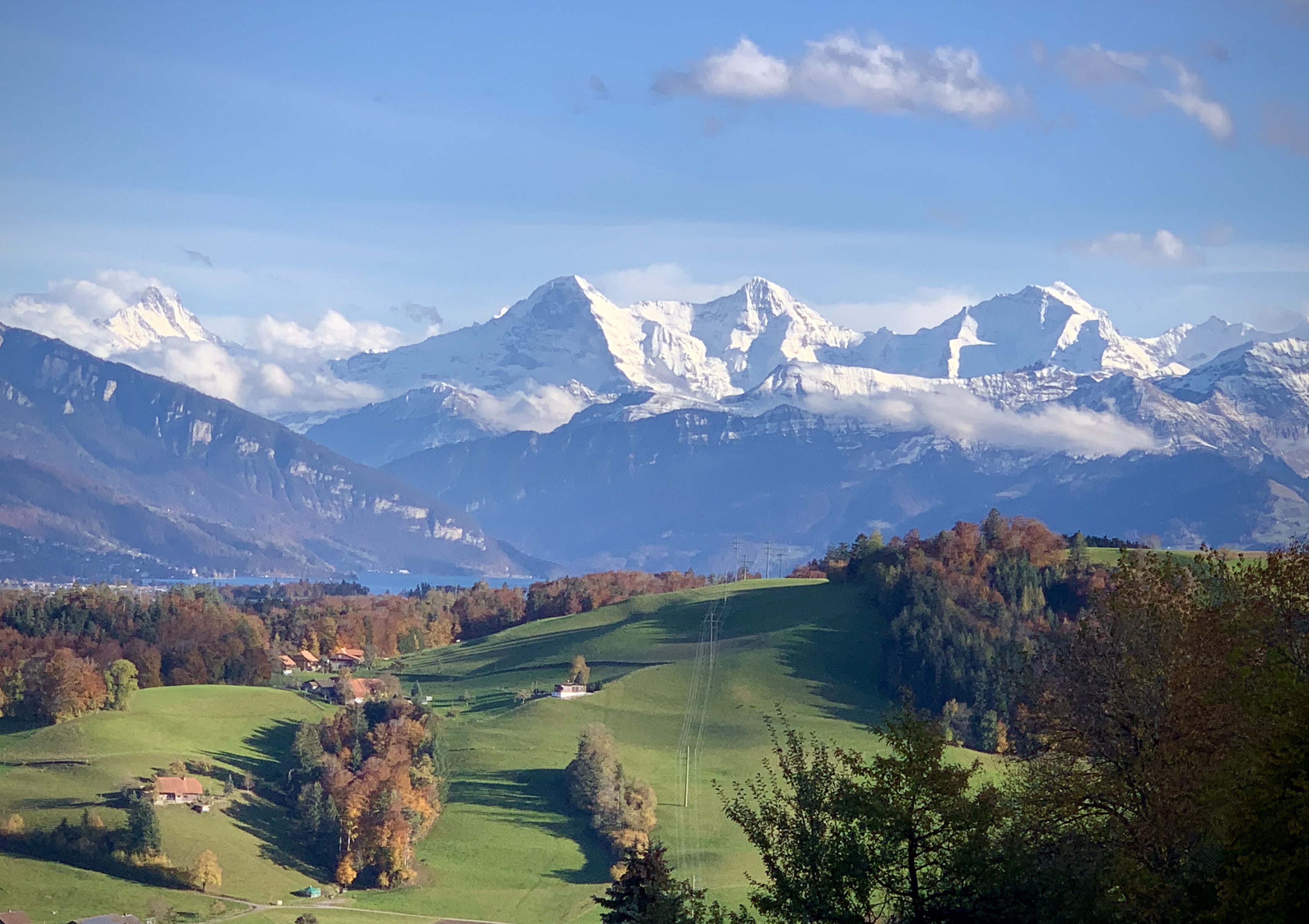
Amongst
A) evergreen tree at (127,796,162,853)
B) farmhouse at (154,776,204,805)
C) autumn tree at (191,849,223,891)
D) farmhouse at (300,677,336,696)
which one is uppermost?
farmhouse at (300,677,336,696)

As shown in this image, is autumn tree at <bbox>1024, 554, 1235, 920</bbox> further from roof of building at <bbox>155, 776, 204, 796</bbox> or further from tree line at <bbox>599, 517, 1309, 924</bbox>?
roof of building at <bbox>155, 776, 204, 796</bbox>

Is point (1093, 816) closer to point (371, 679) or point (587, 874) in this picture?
point (587, 874)

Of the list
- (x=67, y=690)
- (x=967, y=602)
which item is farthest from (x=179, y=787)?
(x=967, y=602)

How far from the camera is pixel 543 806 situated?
111375 millimetres

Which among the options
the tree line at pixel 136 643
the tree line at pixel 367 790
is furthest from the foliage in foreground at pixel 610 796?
the tree line at pixel 136 643

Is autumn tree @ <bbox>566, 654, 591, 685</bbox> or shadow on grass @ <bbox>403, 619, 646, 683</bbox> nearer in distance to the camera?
autumn tree @ <bbox>566, 654, 591, 685</bbox>

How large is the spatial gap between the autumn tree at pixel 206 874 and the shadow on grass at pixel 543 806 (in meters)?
20.0

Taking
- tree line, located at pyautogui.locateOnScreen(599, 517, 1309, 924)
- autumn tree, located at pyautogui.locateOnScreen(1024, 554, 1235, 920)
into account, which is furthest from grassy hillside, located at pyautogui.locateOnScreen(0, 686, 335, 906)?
autumn tree, located at pyautogui.locateOnScreen(1024, 554, 1235, 920)

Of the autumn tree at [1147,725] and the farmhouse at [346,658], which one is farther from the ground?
the autumn tree at [1147,725]

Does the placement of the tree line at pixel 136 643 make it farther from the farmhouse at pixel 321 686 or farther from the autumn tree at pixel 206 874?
the autumn tree at pixel 206 874

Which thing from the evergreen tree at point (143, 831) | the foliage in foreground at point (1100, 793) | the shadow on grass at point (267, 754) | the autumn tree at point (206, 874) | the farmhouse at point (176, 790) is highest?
the foliage in foreground at point (1100, 793)

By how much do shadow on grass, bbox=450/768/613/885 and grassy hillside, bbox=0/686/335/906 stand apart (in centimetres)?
1401

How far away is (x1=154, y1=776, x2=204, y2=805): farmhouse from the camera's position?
105938 mm

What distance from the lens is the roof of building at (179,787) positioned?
106875 millimetres
